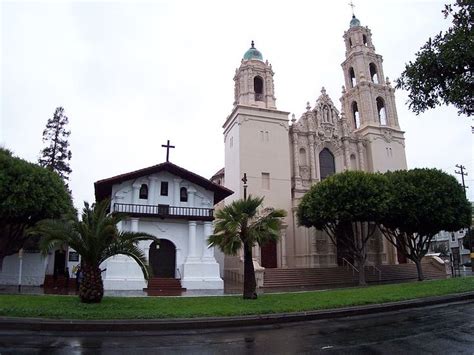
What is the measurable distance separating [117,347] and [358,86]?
4342 centimetres

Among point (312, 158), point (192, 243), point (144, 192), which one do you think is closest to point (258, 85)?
point (312, 158)

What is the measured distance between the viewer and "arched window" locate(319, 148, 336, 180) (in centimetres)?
4197

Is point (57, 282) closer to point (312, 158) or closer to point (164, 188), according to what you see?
point (164, 188)

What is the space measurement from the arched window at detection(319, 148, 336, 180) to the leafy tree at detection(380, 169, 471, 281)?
11818 millimetres

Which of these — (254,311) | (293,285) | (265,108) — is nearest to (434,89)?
(254,311)

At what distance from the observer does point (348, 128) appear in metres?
43.5

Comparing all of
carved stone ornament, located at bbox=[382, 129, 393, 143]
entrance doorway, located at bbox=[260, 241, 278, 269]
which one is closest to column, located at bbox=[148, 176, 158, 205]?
entrance doorway, located at bbox=[260, 241, 278, 269]

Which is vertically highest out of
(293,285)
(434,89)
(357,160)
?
(357,160)

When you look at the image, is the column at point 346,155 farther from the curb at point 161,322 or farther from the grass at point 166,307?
the curb at point 161,322

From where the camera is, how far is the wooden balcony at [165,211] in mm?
25672

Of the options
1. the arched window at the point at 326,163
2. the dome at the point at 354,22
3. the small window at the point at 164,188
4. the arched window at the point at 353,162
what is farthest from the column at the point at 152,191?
the dome at the point at 354,22

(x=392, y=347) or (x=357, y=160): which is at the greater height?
(x=357, y=160)

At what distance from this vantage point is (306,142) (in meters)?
41.6

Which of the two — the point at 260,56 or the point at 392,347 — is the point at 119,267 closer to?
the point at 392,347
